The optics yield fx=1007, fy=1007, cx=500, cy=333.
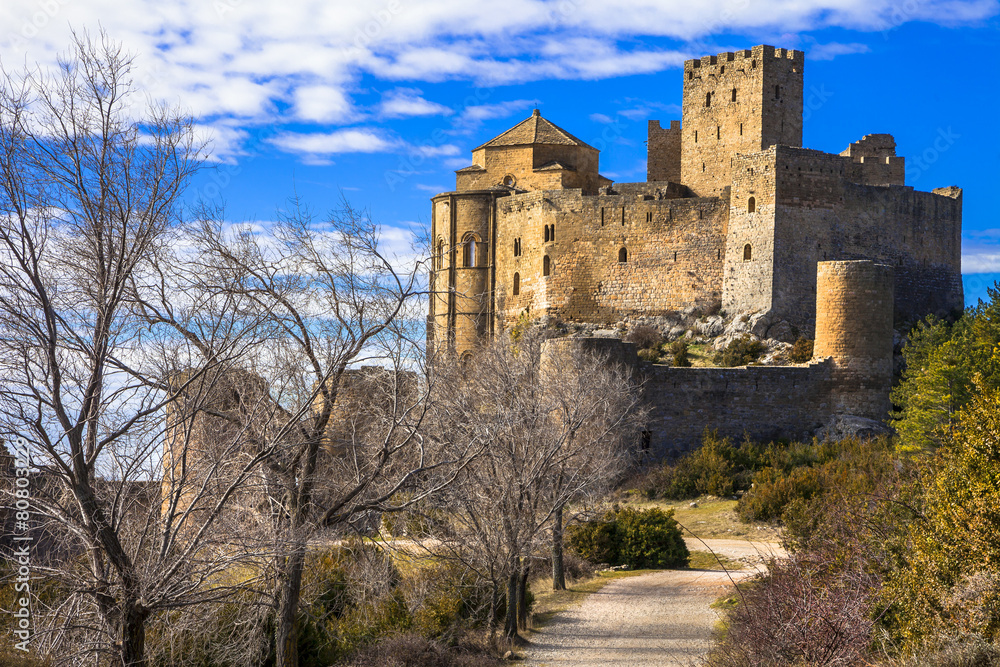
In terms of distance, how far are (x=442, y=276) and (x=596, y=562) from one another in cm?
2283

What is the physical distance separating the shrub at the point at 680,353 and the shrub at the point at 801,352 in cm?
351

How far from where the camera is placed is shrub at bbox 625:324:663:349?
38.3 m

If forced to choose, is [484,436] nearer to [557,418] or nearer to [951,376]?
[557,418]

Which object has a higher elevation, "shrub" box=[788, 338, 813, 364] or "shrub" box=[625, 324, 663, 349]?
"shrub" box=[625, 324, 663, 349]

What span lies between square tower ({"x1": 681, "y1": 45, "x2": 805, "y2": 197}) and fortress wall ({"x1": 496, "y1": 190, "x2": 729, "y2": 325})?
4.35 m

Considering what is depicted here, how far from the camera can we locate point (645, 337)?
3862 centimetres

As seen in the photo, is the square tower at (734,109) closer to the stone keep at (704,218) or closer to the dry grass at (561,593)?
the stone keep at (704,218)

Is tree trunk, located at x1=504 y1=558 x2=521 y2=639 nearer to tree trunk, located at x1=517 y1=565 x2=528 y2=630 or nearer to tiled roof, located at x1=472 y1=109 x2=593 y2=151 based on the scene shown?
tree trunk, located at x1=517 y1=565 x2=528 y2=630

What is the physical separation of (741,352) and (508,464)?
20683 mm

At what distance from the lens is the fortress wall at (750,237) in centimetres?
3609

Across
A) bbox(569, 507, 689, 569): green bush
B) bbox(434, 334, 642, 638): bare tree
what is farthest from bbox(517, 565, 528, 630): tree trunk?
bbox(569, 507, 689, 569): green bush

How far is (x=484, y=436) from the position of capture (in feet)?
44.2

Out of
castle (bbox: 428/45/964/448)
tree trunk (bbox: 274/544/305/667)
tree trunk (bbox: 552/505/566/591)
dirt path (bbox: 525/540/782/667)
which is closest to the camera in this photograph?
tree trunk (bbox: 274/544/305/667)

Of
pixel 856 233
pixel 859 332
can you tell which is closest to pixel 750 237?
pixel 856 233
